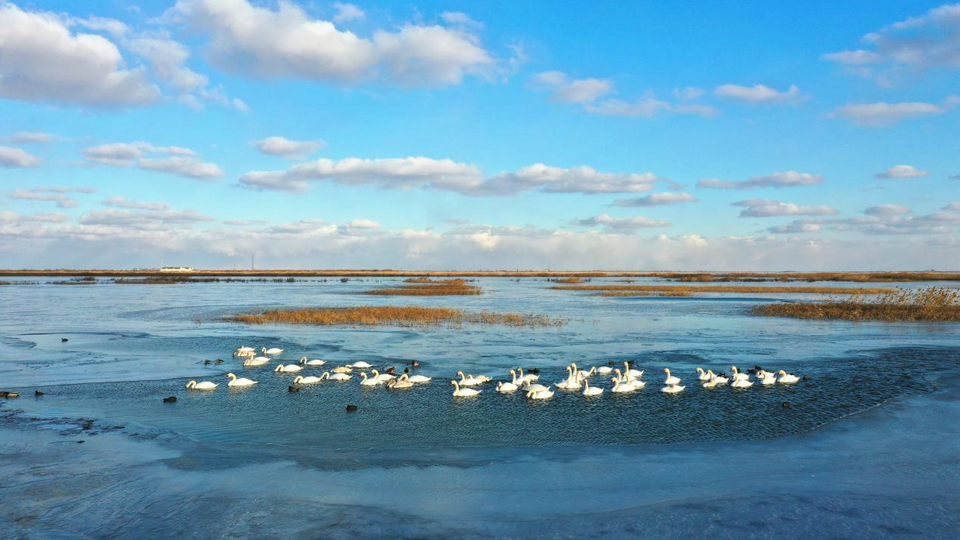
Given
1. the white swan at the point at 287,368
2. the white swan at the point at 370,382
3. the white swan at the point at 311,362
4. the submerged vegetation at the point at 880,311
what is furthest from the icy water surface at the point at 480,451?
the submerged vegetation at the point at 880,311

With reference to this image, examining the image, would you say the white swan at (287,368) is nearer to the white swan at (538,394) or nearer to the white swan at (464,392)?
the white swan at (464,392)

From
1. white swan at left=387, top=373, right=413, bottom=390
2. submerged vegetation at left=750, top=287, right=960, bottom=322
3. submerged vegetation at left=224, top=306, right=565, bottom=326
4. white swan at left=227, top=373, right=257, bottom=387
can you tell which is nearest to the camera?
white swan at left=387, top=373, right=413, bottom=390

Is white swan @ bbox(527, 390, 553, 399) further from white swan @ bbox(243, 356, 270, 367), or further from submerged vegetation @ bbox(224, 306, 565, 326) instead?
submerged vegetation @ bbox(224, 306, 565, 326)

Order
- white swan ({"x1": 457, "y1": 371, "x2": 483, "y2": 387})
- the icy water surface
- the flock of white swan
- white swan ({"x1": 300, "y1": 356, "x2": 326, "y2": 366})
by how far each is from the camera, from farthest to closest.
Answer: white swan ({"x1": 300, "y1": 356, "x2": 326, "y2": 366}) < white swan ({"x1": 457, "y1": 371, "x2": 483, "y2": 387}) < the flock of white swan < the icy water surface

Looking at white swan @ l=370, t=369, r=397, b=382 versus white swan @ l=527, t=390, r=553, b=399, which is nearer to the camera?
white swan @ l=527, t=390, r=553, b=399

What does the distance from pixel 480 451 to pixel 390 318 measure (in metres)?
28.5

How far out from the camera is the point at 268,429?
1568 cm

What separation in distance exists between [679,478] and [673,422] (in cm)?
411

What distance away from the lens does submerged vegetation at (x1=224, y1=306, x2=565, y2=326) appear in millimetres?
40000

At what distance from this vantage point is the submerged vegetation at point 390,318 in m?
40.0

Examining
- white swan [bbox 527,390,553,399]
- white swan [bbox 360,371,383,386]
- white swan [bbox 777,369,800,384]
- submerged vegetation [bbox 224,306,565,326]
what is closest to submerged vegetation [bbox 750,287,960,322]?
submerged vegetation [bbox 224,306,565,326]

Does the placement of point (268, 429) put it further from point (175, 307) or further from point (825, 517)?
point (175, 307)

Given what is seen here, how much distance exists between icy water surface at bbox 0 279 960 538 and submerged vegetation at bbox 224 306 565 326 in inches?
501

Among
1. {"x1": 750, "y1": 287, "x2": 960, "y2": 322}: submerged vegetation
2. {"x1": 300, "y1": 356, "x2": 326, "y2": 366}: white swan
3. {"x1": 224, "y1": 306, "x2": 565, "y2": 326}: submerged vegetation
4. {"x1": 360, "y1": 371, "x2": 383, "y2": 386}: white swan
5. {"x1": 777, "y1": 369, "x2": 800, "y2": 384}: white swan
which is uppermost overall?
{"x1": 750, "y1": 287, "x2": 960, "y2": 322}: submerged vegetation
